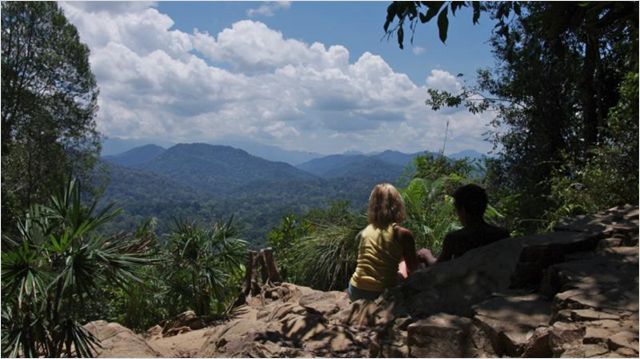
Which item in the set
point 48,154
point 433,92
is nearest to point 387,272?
point 433,92

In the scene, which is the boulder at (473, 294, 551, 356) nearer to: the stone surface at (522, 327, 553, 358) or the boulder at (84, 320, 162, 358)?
the stone surface at (522, 327, 553, 358)

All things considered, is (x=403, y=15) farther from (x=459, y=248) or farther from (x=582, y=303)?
(x=459, y=248)

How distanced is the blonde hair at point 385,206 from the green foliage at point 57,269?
1.84 m

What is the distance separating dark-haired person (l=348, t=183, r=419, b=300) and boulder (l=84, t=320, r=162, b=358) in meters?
2.21

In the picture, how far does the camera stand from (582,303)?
2744 millimetres

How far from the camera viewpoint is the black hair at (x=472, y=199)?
413 cm

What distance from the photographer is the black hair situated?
163 inches

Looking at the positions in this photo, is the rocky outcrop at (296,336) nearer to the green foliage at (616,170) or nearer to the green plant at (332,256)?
the green plant at (332,256)

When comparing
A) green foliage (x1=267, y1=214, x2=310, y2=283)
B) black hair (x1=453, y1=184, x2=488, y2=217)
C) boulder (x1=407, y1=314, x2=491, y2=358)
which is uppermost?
black hair (x1=453, y1=184, x2=488, y2=217)

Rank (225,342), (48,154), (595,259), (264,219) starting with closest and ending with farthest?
(595,259) → (225,342) → (48,154) → (264,219)

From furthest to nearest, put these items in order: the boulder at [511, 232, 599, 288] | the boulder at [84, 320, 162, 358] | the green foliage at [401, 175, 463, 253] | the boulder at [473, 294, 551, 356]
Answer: the green foliage at [401, 175, 463, 253] → the boulder at [84, 320, 162, 358] → the boulder at [511, 232, 599, 288] → the boulder at [473, 294, 551, 356]

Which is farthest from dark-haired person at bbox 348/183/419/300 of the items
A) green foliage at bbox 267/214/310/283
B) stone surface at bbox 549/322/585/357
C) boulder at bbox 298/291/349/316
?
green foliage at bbox 267/214/310/283

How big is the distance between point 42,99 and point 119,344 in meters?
21.1

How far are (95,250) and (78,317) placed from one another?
0.72m
